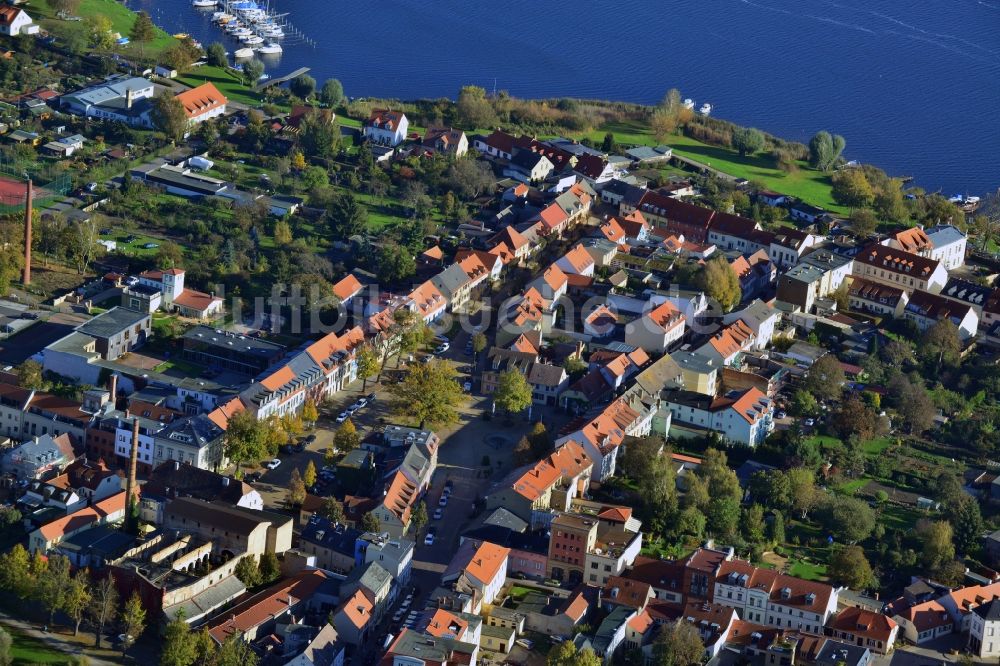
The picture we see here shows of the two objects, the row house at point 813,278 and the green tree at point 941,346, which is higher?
the row house at point 813,278

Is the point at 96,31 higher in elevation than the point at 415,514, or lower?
higher

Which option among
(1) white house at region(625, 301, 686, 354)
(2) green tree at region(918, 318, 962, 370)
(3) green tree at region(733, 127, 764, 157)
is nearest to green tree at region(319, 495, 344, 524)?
(1) white house at region(625, 301, 686, 354)

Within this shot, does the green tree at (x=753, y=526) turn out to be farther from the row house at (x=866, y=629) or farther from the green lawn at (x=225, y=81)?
the green lawn at (x=225, y=81)

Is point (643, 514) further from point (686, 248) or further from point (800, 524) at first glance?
point (686, 248)

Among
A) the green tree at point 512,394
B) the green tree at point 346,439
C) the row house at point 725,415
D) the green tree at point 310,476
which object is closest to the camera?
the green tree at point 310,476

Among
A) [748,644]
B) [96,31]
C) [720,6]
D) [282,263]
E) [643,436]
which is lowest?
[748,644]

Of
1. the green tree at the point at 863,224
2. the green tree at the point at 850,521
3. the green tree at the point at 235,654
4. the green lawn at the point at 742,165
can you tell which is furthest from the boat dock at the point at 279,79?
the green tree at the point at 235,654

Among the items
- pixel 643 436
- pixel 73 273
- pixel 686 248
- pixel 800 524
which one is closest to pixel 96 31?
pixel 73 273
